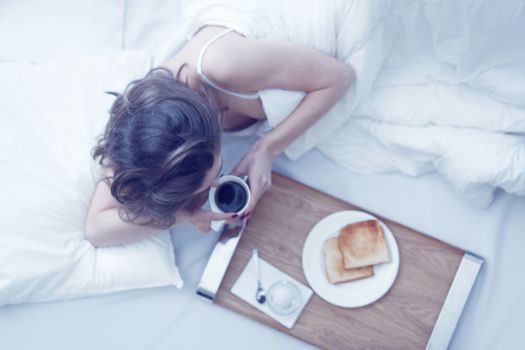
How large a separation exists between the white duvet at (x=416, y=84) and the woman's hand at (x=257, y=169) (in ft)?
0.21

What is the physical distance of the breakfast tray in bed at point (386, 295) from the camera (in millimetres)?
964

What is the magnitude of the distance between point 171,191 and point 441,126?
602 millimetres

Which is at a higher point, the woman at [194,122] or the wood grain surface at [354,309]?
the woman at [194,122]

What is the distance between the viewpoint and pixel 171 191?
0.71m

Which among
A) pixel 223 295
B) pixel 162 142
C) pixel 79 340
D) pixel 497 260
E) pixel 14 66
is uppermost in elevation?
pixel 162 142

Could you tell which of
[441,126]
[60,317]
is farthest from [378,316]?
[60,317]

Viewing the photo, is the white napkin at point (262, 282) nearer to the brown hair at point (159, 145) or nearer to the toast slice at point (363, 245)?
the toast slice at point (363, 245)

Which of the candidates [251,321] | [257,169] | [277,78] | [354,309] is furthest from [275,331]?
[277,78]

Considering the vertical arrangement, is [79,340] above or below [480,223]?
below

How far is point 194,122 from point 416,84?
21.5 inches

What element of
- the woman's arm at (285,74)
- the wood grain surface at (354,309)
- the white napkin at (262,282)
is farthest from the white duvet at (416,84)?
the white napkin at (262,282)

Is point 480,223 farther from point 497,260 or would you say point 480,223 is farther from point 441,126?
point 441,126

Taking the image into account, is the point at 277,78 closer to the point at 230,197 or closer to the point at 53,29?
the point at 230,197

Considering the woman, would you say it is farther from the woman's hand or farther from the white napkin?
the white napkin
